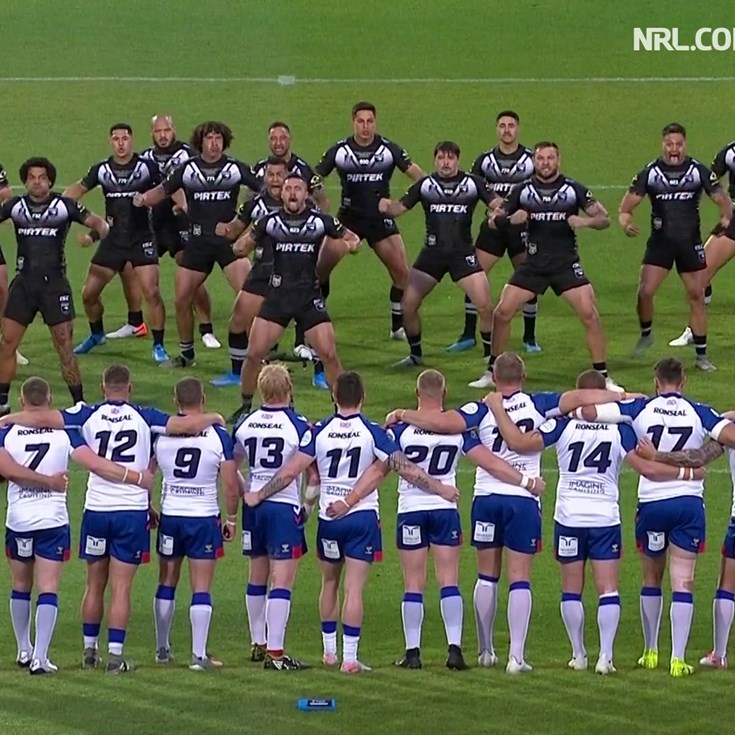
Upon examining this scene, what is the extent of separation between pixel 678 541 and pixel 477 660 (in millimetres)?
1468

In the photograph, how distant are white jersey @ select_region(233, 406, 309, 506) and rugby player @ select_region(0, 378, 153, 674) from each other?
0.65 m

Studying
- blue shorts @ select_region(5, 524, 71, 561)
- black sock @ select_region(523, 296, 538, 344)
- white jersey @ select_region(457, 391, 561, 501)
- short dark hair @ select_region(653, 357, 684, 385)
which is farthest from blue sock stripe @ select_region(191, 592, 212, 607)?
black sock @ select_region(523, 296, 538, 344)

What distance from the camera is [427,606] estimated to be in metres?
13.6

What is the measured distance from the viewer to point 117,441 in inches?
482

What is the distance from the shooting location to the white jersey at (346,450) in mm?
12219

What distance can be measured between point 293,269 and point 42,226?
7.14ft

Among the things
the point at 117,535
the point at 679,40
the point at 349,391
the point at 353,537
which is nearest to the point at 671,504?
the point at 353,537

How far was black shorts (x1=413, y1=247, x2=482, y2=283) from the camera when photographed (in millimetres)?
18141

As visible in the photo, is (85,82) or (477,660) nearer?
(477,660)

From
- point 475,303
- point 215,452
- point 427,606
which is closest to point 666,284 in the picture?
point 475,303

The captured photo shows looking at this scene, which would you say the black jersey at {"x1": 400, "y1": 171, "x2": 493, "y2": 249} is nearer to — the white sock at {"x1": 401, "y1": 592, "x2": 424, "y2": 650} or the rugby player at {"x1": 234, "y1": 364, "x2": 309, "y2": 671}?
the rugby player at {"x1": 234, "y1": 364, "x2": 309, "y2": 671}

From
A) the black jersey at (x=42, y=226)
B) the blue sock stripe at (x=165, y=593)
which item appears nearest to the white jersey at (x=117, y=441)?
the blue sock stripe at (x=165, y=593)

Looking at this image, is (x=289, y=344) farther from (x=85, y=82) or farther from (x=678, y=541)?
(x=85, y=82)

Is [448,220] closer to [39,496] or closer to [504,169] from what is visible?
[504,169]
